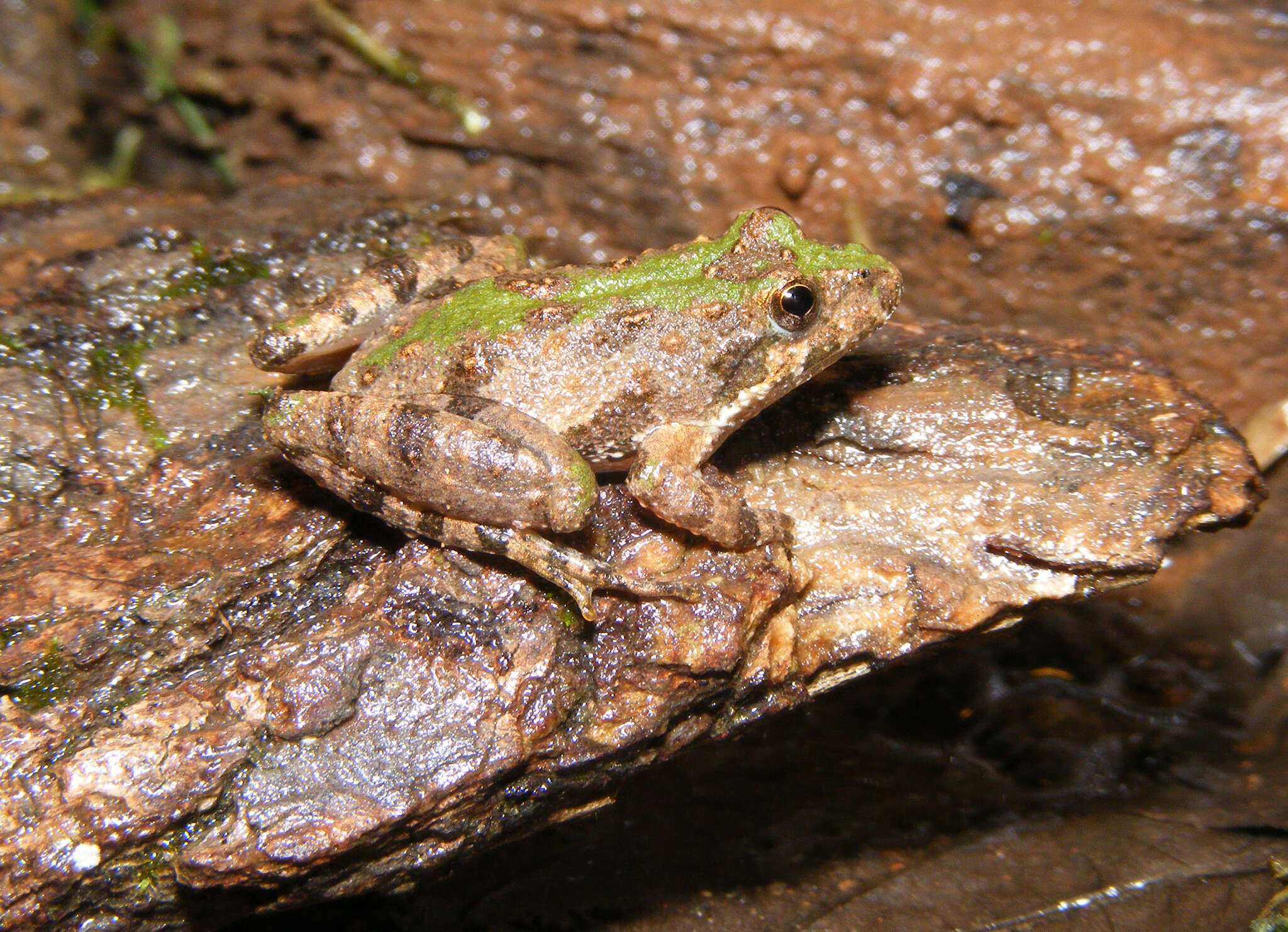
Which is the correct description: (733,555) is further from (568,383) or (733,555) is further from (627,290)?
(627,290)

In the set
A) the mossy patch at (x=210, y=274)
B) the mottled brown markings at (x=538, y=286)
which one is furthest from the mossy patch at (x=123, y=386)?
the mottled brown markings at (x=538, y=286)

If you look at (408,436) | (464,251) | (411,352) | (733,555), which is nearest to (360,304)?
(411,352)

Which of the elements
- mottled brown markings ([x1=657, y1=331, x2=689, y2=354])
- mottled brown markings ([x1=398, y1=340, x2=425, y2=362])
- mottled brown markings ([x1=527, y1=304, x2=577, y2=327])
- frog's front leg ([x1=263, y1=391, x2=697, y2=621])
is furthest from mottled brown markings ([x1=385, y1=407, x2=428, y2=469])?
mottled brown markings ([x1=657, y1=331, x2=689, y2=354])

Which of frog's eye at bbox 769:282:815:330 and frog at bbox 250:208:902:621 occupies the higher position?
frog's eye at bbox 769:282:815:330

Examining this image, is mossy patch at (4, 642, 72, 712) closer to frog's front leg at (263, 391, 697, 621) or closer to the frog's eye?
frog's front leg at (263, 391, 697, 621)

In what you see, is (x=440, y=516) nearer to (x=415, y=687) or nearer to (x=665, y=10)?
(x=415, y=687)
